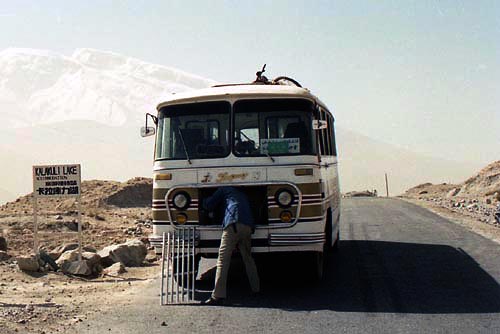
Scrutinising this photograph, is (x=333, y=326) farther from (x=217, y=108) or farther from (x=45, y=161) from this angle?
(x=45, y=161)

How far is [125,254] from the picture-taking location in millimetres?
13844

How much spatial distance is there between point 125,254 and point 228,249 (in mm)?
4784

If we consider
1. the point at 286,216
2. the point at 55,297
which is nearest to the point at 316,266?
the point at 286,216

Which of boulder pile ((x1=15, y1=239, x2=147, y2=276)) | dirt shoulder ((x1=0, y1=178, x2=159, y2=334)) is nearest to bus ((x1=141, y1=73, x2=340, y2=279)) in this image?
dirt shoulder ((x1=0, y1=178, x2=159, y2=334))

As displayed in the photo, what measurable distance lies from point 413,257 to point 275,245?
4693mm

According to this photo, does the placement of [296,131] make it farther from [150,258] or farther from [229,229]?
[150,258]

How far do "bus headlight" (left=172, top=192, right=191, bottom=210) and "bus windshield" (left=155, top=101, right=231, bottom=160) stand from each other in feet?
1.75

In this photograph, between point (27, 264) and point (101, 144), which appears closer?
point (27, 264)

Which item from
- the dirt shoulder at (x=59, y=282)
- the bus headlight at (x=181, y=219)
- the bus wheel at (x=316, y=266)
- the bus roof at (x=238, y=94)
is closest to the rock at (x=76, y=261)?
the dirt shoulder at (x=59, y=282)

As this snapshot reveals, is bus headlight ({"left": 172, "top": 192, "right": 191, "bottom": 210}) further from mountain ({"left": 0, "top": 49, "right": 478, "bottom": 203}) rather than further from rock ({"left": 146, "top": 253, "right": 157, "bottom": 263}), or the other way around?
mountain ({"left": 0, "top": 49, "right": 478, "bottom": 203})

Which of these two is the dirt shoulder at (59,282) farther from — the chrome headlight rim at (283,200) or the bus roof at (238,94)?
the bus roof at (238,94)

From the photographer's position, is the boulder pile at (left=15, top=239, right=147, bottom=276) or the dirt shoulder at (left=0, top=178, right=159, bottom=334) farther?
the boulder pile at (left=15, top=239, right=147, bottom=276)

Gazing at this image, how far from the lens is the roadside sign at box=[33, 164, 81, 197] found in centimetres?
1315

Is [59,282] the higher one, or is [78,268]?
[78,268]
